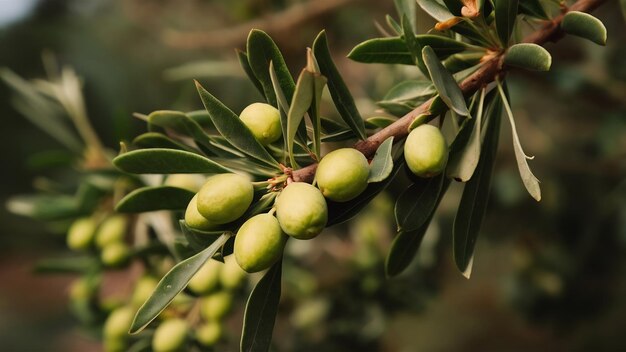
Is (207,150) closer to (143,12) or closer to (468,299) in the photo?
(468,299)

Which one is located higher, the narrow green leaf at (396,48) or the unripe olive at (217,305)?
the narrow green leaf at (396,48)

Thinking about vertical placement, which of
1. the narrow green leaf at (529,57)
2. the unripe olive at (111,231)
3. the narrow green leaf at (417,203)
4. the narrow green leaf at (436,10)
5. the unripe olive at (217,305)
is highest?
the narrow green leaf at (436,10)

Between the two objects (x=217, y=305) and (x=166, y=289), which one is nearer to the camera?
(x=166, y=289)

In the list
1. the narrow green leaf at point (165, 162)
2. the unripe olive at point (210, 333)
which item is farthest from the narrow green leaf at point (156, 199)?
the unripe olive at point (210, 333)

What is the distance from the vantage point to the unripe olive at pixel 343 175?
50 centimetres

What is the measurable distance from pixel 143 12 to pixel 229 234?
3.25m

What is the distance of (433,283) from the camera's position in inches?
62.5

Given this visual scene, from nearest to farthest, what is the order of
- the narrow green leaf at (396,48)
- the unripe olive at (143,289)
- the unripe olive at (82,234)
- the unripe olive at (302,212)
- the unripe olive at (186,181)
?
the unripe olive at (302,212) → the narrow green leaf at (396,48) → the unripe olive at (186,181) → the unripe olive at (143,289) → the unripe olive at (82,234)

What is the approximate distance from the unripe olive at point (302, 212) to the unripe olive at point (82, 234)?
67 cm

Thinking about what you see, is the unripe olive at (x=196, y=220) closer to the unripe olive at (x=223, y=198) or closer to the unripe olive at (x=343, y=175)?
the unripe olive at (x=223, y=198)

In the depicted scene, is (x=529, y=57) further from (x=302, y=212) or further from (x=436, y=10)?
(x=302, y=212)

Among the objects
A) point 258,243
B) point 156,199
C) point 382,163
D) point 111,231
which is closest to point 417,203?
point 382,163

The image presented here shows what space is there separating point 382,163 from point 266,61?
164 mm

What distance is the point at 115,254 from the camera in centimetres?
101
